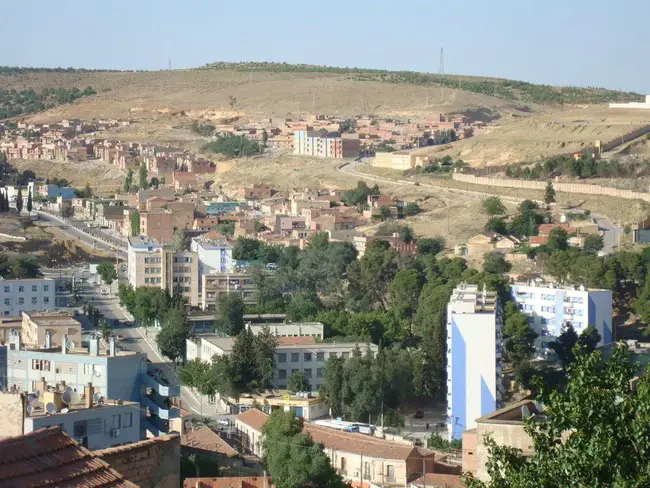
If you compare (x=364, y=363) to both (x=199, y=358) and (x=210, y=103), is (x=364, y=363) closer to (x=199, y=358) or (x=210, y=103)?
(x=199, y=358)

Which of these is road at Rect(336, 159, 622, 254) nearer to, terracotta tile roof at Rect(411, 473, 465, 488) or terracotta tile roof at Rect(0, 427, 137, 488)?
terracotta tile roof at Rect(411, 473, 465, 488)

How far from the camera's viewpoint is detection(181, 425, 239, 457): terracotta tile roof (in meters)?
18.4

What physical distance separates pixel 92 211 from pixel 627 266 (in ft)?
89.1

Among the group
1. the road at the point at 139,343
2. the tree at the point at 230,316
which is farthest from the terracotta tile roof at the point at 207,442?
the tree at the point at 230,316

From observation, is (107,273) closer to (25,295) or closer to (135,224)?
(25,295)

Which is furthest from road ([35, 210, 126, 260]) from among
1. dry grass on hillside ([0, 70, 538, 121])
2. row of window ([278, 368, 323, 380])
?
dry grass on hillside ([0, 70, 538, 121])

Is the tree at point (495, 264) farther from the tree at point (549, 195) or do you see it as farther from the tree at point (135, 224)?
the tree at point (135, 224)

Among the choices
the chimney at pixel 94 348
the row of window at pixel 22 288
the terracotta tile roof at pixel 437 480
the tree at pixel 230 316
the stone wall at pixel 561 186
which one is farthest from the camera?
the stone wall at pixel 561 186

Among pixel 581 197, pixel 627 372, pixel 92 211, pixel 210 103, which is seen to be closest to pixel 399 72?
pixel 210 103

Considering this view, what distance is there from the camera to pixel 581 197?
4509 cm

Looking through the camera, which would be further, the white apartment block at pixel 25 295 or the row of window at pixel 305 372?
the white apartment block at pixel 25 295

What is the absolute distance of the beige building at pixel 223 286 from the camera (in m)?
35.4

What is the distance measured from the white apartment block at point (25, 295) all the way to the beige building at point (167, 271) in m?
3.77

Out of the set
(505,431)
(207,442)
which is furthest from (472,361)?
(505,431)
